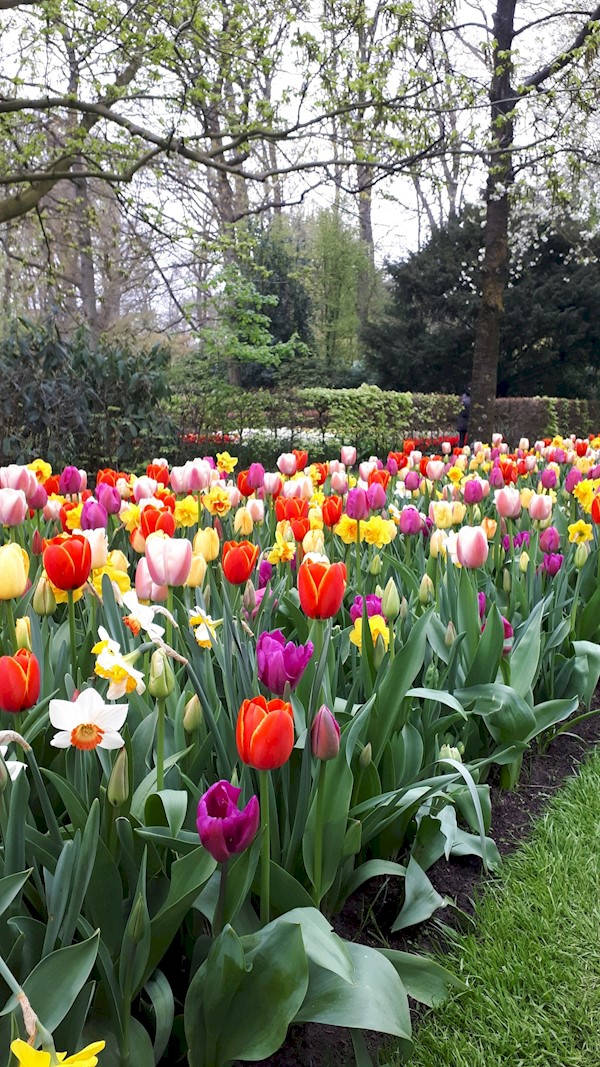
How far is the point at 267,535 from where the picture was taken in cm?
289

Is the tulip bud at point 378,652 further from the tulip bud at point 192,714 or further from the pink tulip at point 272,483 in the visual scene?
the pink tulip at point 272,483

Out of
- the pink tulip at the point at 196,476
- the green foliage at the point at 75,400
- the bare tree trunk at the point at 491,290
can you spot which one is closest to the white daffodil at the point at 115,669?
the pink tulip at the point at 196,476

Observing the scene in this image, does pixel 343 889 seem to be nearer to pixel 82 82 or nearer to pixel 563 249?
pixel 82 82

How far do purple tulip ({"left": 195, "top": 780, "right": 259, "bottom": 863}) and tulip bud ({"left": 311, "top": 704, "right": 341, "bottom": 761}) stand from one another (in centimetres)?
21

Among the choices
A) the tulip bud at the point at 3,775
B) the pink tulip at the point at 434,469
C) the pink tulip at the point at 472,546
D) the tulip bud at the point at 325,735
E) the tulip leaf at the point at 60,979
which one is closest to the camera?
the tulip leaf at the point at 60,979

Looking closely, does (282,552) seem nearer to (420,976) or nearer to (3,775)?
(420,976)

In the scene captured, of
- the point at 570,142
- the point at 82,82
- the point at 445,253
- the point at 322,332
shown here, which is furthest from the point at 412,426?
the point at 322,332

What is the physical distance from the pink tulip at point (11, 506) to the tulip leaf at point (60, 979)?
137cm

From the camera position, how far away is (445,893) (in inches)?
68.2

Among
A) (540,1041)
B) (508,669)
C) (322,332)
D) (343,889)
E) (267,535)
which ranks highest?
(322,332)

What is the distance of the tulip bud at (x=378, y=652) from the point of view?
174 cm

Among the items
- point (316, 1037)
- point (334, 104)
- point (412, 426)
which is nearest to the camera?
point (316, 1037)

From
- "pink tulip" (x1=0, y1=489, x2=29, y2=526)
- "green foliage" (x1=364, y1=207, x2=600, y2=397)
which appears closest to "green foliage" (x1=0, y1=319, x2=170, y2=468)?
"pink tulip" (x1=0, y1=489, x2=29, y2=526)

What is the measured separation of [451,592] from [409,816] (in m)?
0.80
